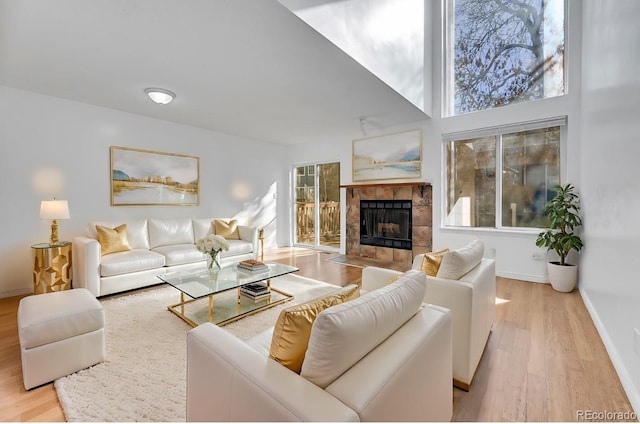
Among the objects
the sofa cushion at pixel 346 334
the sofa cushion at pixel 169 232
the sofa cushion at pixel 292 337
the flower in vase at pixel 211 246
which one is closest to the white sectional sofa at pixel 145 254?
the sofa cushion at pixel 169 232

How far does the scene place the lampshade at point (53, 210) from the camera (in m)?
3.02

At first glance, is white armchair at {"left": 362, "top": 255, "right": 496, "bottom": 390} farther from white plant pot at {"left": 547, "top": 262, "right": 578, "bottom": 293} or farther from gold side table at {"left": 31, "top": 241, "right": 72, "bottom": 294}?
gold side table at {"left": 31, "top": 241, "right": 72, "bottom": 294}

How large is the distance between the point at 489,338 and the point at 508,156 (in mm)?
2931

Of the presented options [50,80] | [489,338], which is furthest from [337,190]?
[50,80]

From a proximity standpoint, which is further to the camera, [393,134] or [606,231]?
[393,134]

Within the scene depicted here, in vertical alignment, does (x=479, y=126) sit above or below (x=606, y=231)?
above

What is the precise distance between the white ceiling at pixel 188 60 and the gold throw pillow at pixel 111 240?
1.66 meters

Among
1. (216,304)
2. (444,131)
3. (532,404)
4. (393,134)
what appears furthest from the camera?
(393,134)

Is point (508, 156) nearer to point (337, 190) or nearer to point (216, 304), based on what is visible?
point (337, 190)

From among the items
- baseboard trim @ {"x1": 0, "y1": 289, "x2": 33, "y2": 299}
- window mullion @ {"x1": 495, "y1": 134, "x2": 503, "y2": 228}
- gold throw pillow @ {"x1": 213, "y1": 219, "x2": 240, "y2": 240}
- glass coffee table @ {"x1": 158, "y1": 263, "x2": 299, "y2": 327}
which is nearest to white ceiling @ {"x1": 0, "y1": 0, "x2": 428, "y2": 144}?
window mullion @ {"x1": 495, "y1": 134, "x2": 503, "y2": 228}

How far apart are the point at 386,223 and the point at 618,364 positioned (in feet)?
11.7

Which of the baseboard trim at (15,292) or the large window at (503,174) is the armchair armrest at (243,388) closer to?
the baseboard trim at (15,292)

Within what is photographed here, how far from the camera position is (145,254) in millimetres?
3529

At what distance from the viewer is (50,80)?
3.02 metres
